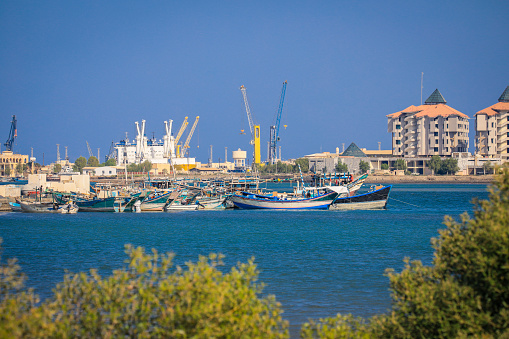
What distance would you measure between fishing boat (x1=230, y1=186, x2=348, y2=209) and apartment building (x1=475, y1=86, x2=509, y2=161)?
331 feet

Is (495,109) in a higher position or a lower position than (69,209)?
higher

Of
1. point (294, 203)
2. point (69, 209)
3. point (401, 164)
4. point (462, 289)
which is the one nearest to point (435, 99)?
point (401, 164)

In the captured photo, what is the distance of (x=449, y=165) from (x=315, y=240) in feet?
384

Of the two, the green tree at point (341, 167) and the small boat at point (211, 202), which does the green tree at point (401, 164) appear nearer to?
the green tree at point (341, 167)

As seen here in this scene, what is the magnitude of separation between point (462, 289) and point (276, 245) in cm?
2308

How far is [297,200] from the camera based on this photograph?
201ft

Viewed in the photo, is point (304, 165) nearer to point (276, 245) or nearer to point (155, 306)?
point (276, 245)

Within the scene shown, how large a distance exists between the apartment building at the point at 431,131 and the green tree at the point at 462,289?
14589cm

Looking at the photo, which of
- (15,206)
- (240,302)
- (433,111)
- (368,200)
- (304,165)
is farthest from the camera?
(304,165)

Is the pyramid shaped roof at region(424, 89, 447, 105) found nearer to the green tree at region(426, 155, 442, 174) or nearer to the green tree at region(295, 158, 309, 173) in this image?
the green tree at region(426, 155, 442, 174)

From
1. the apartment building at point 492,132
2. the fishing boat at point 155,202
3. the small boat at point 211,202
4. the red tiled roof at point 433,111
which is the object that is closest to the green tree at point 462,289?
the fishing boat at point 155,202

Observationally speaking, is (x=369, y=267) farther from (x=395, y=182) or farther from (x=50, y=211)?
(x=395, y=182)

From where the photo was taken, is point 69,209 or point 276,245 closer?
point 276,245

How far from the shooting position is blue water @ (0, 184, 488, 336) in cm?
2023
